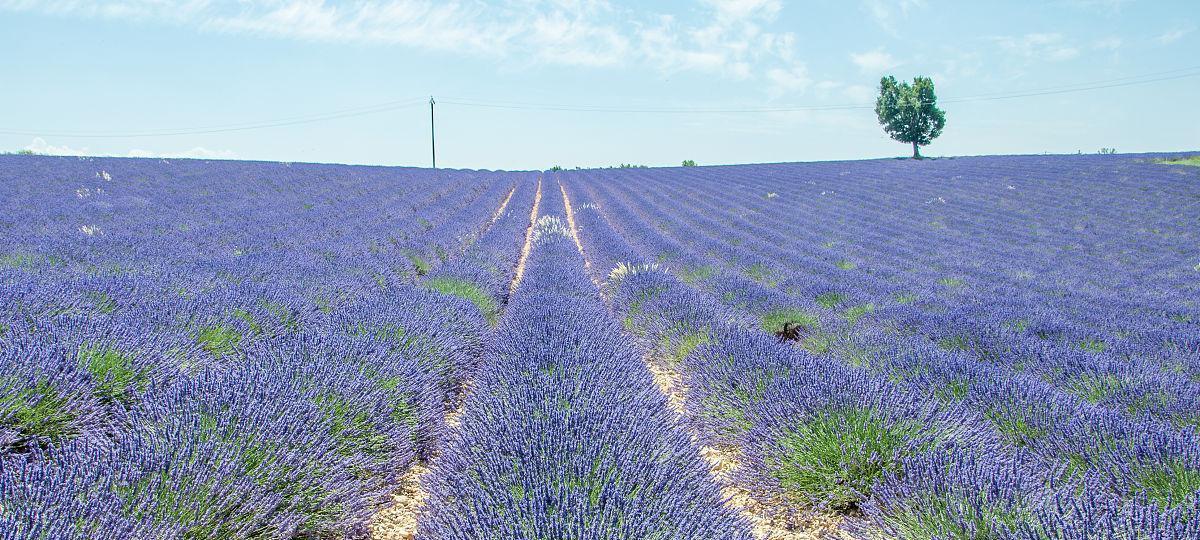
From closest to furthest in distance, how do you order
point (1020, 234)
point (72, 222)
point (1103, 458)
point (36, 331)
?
1. point (1103, 458)
2. point (36, 331)
3. point (72, 222)
4. point (1020, 234)

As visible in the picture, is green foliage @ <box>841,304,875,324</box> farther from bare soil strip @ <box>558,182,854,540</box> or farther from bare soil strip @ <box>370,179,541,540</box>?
bare soil strip @ <box>370,179,541,540</box>

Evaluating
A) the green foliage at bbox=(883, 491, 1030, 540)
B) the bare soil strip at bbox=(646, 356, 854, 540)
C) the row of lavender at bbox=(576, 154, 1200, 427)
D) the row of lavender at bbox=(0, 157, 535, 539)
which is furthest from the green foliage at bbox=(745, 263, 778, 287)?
the green foliage at bbox=(883, 491, 1030, 540)

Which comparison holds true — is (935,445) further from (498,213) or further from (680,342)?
(498,213)

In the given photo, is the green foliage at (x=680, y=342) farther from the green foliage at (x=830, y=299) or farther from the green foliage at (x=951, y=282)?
the green foliage at (x=951, y=282)

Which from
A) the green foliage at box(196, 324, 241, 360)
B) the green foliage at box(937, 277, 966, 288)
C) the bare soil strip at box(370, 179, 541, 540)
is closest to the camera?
the bare soil strip at box(370, 179, 541, 540)

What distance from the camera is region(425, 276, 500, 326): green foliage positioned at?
5.37 metres

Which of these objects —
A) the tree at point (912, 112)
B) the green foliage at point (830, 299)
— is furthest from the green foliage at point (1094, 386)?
the tree at point (912, 112)

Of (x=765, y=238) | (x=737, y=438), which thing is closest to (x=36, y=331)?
(x=737, y=438)

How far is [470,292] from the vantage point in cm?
557

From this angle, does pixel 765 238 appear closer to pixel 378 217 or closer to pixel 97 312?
pixel 378 217

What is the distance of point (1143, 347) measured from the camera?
4016 millimetres

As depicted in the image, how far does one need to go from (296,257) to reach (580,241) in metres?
5.91

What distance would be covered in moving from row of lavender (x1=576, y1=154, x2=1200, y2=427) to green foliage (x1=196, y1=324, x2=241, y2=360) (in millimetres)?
3876

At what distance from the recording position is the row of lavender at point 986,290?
134 inches
